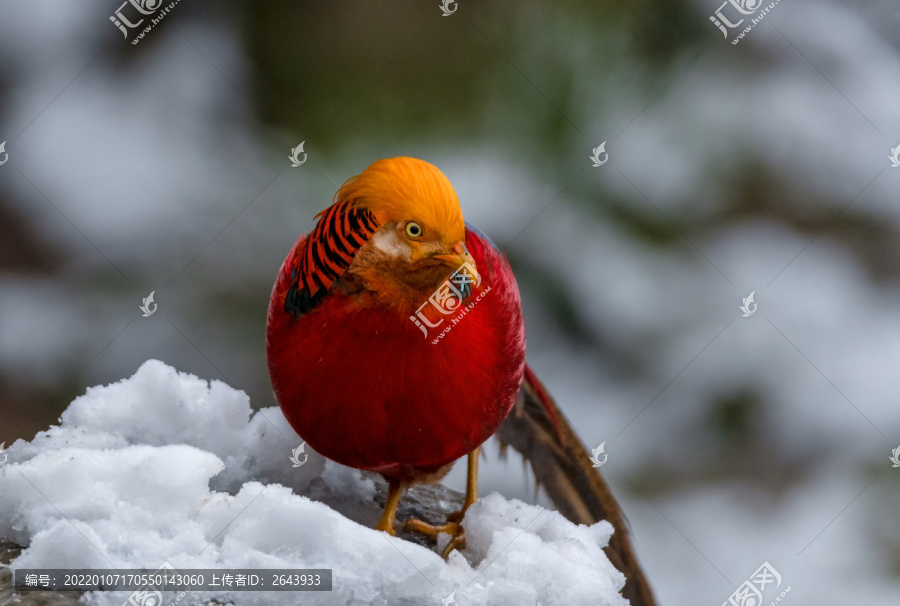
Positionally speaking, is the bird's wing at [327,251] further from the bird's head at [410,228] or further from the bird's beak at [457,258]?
the bird's beak at [457,258]

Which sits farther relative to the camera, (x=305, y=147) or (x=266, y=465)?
(x=305, y=147)

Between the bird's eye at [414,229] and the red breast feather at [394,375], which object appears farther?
the red breast feather at [394,375]

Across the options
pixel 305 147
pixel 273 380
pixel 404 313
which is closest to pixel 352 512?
pixel 273 380

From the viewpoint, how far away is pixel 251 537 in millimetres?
1219

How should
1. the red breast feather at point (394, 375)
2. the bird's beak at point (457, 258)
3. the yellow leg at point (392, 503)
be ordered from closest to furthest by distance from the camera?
the bird's beak at point (457, 258), the red breast feather at point (394, 375), the yellow leg at point (392, 503)

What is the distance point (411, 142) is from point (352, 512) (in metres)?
1.06

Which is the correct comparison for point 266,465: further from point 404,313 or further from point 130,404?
point 404,313

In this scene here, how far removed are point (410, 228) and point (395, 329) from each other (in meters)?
0.19

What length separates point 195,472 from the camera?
1.32 metres

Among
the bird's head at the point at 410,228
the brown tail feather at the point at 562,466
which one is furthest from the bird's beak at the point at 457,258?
the brown tail feather at the point at 562,466

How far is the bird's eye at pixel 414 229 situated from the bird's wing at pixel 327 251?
53 mm

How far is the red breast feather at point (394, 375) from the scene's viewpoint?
1288 mm

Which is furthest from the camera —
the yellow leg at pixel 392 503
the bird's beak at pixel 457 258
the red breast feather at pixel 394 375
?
the yellow leg at pixel 392 503

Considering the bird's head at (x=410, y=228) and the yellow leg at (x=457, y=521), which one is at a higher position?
the bird's head at (x=410, y=228)
